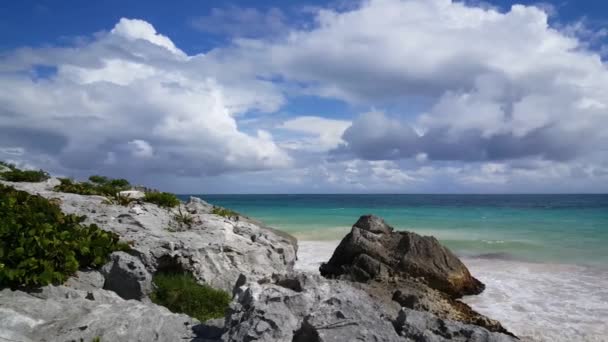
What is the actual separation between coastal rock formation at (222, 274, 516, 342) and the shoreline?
7.52m

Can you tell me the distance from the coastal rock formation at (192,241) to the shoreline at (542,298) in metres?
4.46

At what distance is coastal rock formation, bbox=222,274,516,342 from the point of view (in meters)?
5.09

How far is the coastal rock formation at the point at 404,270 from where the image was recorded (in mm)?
13805

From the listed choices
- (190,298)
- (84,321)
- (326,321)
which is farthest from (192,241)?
(326,321)

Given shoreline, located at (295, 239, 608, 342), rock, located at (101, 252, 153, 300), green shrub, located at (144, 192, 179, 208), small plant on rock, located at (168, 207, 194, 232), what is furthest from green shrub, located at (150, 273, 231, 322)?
shoreline, located at (295, 239, 608, 342)

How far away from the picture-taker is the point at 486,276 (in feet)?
62.6

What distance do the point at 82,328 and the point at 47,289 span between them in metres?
2.15

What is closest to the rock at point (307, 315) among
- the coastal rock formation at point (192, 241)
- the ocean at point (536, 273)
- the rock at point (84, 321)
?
the rock at point (84, 321)

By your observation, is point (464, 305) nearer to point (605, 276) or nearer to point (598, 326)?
point (598, 326)

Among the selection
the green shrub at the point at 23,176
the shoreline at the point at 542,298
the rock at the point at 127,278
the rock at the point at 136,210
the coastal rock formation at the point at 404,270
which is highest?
the green shrub at the point at 23,176

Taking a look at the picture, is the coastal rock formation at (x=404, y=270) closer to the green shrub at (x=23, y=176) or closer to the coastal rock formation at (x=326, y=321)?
the coastal rock formation at (x=326, y=321)

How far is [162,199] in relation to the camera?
622 inches

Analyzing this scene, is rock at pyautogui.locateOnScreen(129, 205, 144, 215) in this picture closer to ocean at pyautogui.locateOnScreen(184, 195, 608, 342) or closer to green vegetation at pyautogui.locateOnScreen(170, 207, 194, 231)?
green vegetation at pyautogui.locateOnScreen(170, 207, 194, 231)

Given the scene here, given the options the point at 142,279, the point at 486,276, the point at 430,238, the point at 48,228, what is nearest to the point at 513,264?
the point at 486,276
